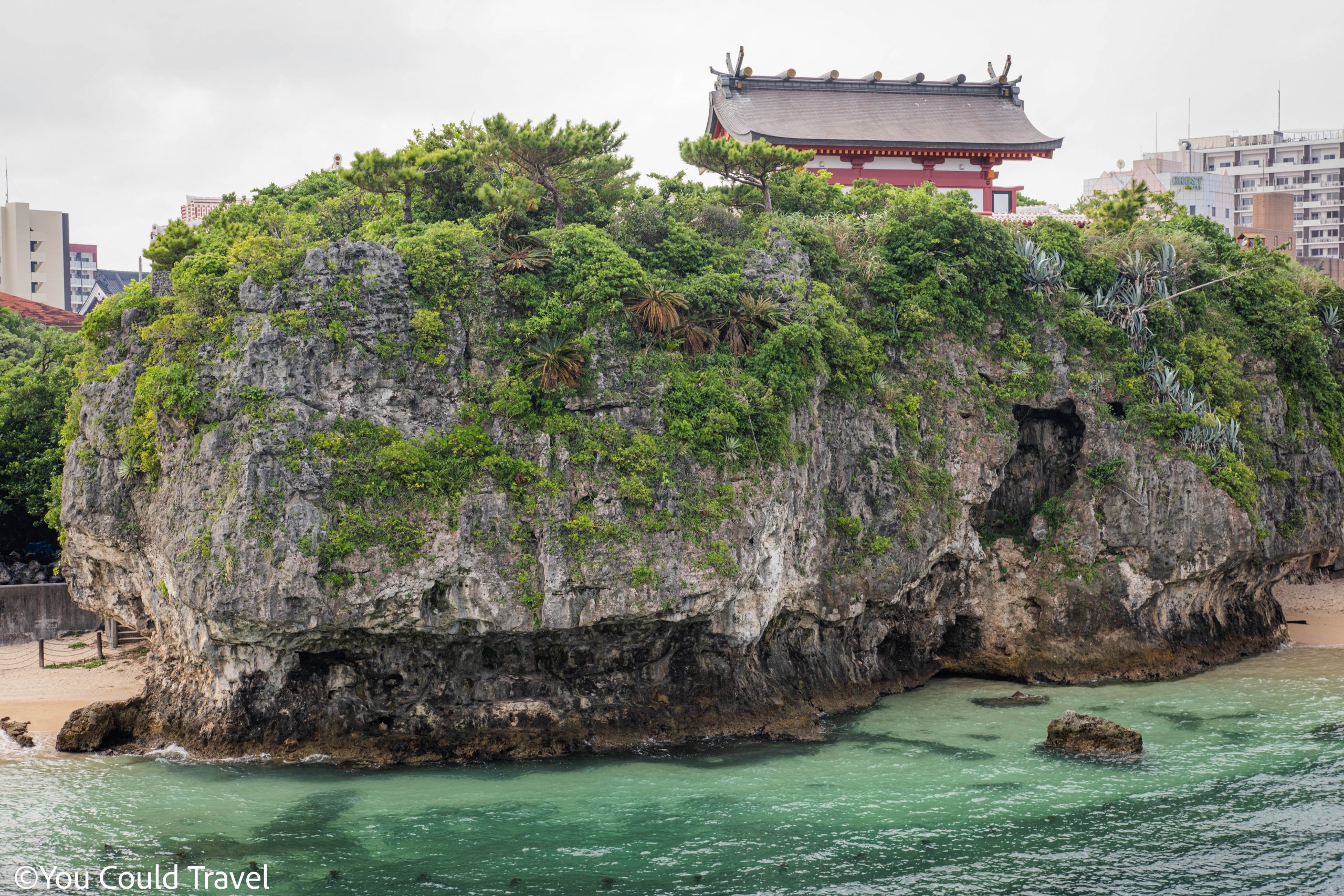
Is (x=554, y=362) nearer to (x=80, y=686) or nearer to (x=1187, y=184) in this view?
(x=80, y=686)

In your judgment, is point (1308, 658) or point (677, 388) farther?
point (1308, 658)

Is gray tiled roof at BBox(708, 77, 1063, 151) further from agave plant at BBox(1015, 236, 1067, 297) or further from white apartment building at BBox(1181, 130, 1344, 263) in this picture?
white apartment building at BBox(1181, 130, 1344, 263)

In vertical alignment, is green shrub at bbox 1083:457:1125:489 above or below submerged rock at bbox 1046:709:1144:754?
above

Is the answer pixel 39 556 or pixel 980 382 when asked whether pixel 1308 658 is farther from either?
pixel 39 556

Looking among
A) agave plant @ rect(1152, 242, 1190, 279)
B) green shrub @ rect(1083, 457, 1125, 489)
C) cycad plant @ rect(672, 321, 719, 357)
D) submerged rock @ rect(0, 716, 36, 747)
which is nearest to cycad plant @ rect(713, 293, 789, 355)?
cycad plant @ rect(672, 321, 719, 357)

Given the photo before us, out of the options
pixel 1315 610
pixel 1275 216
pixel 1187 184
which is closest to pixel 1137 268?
pixel 1315 610

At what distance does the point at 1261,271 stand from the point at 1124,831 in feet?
72.5

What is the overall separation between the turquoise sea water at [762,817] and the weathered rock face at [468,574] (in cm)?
146

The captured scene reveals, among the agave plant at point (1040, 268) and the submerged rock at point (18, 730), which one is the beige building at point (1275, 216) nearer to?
the agave plant at point (1040, 268)

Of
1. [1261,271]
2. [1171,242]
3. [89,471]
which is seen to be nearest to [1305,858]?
[1171,242]

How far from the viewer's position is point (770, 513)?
1023 inches

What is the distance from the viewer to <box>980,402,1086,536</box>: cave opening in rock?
1277 inches

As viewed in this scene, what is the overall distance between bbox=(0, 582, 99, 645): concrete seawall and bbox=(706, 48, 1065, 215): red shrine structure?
26.1 meters

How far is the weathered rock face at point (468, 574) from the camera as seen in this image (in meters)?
23.9
